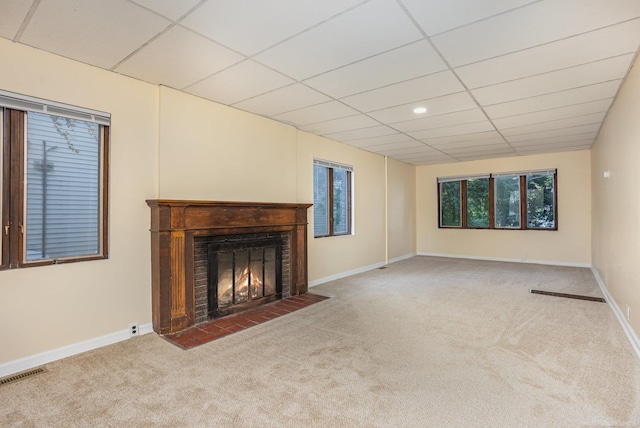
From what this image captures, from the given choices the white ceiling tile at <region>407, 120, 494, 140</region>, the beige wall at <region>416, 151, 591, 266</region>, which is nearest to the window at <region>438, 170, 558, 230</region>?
the beige wall at <region>416, 151, 591, 266</region>

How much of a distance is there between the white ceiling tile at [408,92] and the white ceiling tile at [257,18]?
1.39m

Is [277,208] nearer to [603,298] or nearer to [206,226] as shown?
[206,226]

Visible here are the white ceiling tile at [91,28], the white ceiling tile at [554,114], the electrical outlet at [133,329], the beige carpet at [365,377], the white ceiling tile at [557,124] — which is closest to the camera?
the beige carpet at [365,377]

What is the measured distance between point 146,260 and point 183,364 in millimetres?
1191

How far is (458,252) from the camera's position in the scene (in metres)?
8.33

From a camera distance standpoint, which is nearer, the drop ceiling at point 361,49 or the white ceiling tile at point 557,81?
the drop ceiling at point 361,49

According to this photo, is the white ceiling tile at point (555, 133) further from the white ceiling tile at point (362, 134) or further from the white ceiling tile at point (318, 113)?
the white ceiling tile at point (318, 113)

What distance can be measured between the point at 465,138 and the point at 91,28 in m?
5.27

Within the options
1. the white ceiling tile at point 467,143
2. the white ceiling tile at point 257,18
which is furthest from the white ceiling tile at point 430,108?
the white ceiling tile at point 257,18

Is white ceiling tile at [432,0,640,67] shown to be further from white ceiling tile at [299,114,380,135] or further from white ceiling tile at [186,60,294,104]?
white ceiling tile at [299,114,380,135]

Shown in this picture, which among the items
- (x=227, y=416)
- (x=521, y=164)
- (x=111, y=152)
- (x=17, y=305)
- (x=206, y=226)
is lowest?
(x=227, y=416)

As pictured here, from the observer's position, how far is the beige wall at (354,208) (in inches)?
208

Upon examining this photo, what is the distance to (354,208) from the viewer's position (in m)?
6.29

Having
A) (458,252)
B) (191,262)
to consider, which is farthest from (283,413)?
(458,252)
